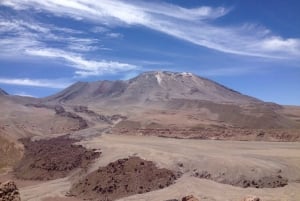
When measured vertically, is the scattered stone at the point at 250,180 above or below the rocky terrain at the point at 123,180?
above

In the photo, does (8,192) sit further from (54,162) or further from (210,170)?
(54,162)

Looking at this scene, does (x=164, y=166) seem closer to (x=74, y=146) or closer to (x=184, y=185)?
(x=184, y=185)

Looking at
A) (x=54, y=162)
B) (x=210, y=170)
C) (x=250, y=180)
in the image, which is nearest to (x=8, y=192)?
(x=250, y=180)

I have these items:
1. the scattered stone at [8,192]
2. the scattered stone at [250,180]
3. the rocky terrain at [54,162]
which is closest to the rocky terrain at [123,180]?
the scattered stone at [250,180]

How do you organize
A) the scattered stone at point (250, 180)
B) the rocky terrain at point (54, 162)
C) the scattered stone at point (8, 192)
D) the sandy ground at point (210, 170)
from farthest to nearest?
the rocky terrain at point (54, 162) → the scattered stone at point (250, 180) → the sandy ground at point (210, 170) → the scattered stone at point (8, 192)

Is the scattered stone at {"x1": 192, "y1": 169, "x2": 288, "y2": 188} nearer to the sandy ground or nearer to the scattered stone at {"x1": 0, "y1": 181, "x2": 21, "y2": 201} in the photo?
the sandy ground

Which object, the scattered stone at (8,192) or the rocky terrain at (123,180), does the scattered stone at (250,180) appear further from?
the scattered stone at (8,192)

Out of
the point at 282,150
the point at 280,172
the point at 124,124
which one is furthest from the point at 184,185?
the point at 124,124

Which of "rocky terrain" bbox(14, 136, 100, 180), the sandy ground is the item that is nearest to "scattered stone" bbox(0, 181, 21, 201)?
the sandy ground
